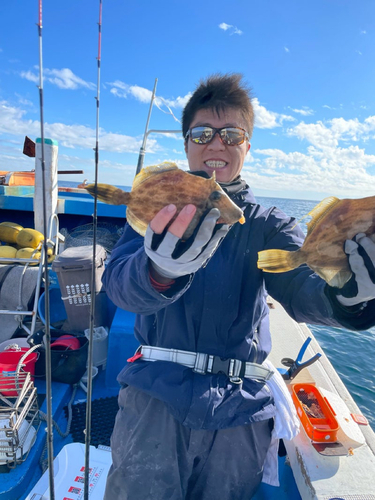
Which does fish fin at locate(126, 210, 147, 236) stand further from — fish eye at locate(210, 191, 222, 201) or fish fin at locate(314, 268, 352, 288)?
fish fin at locate(314, 268, 352, 288)

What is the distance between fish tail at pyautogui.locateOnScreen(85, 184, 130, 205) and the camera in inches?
77.0

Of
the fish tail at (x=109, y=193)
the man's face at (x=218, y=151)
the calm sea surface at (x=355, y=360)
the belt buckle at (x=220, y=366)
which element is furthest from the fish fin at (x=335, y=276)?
the calm sea surface at (x=355, y=360)

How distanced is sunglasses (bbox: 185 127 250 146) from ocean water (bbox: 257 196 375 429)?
537cm

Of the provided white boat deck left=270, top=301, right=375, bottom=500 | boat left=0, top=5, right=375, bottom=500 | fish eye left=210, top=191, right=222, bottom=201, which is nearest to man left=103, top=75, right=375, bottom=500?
fish eye left=210, top=191, right=222, bottom=201

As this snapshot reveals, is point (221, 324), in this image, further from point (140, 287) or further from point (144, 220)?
point (144, 220)

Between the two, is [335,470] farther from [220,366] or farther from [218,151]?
[218,151]

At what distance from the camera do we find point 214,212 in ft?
5.88

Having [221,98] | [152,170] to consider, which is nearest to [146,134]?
[221,98]

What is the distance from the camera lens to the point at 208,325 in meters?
2.16

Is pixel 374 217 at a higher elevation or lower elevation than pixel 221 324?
higher

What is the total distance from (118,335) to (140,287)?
249 cm

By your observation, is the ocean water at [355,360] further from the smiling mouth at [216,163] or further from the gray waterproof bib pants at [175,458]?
the gray waterproof bib pants at [175,458]

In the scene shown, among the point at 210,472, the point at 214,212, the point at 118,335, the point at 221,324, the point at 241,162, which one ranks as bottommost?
the point at 118,335

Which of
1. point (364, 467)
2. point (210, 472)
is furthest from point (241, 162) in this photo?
point (364, 467)
